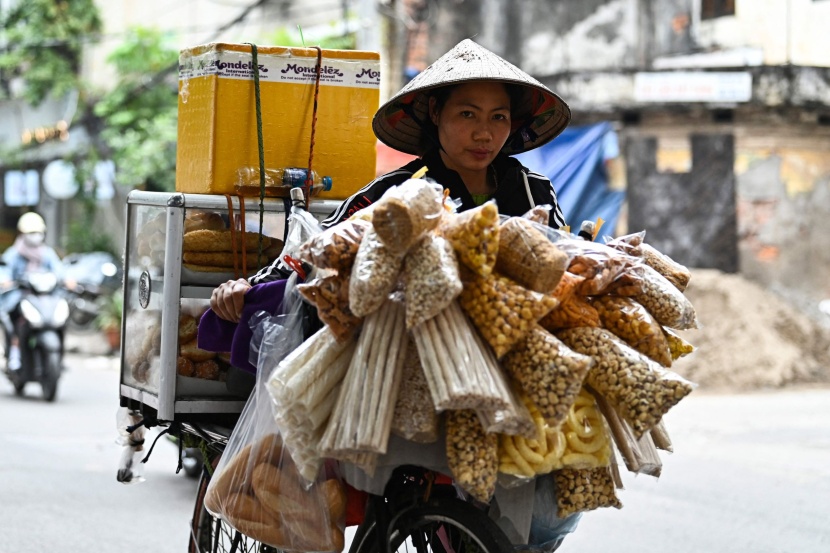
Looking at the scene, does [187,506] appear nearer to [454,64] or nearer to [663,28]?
[454,64]

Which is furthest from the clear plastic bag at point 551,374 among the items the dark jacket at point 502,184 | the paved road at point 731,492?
the paved road at point 731,492

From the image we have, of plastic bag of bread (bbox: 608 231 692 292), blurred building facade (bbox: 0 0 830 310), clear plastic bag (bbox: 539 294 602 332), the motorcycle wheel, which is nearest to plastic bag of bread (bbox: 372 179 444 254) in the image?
clear plastic bag (bbox: 539 294 602 332)

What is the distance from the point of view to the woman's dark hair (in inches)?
132

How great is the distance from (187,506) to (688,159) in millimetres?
9234

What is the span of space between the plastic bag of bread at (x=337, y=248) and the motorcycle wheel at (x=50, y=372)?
29.0 ft

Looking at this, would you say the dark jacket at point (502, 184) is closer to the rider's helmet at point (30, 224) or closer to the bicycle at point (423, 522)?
the bicycle at point (423, 522)

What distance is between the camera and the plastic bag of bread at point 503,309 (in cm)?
244

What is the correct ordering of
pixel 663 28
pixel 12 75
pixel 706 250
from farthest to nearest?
pixel 12 75 < pixel 663 28 < pixel 706 250

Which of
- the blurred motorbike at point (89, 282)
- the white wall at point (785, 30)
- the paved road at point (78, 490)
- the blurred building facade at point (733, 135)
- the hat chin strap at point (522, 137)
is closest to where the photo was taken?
the hat chin strap at point (522, 137)

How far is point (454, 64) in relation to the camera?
10.6 feet

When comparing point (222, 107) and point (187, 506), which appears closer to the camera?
point (222, 107)

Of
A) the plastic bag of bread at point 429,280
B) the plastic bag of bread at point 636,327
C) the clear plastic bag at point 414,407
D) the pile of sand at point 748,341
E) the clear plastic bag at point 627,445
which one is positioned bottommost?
the pile of sand at point 748,341

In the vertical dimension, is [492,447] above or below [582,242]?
below

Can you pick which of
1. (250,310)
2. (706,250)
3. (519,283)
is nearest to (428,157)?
(250,310)
